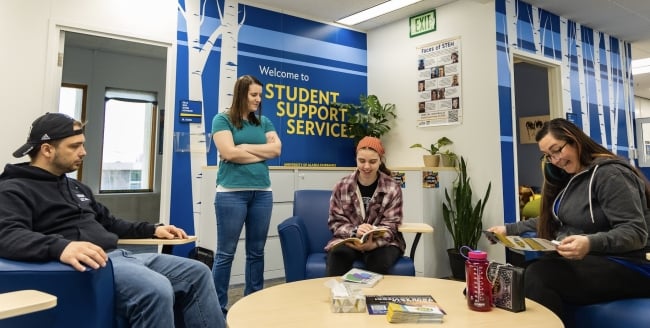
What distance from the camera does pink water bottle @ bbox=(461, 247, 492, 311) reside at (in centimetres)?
136

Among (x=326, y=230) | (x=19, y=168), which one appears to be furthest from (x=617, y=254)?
(x=19, y=168)

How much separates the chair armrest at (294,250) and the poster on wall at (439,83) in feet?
8.08

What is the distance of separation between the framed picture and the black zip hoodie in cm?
557

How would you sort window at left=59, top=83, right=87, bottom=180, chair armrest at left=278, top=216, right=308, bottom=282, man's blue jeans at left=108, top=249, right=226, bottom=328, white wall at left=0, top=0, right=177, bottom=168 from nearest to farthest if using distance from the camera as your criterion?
man's blue jeans at left=108, top=249, right=226, bottom=328, chair armrest at left=278, top=216, right=308, bottom=282, white wall at left=0, top=0, right=177, bottom=168, window at left=59, top=83, right=87, bottom=180

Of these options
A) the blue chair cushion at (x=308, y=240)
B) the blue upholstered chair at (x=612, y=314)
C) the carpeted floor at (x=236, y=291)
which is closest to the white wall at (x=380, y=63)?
the carpeted floor at (x=236, y=291)

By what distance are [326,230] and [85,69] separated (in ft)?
16.2

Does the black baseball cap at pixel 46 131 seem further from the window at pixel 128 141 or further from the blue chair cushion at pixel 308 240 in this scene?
the window at pixel 128 141

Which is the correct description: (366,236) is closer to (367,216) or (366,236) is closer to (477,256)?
(367,216)

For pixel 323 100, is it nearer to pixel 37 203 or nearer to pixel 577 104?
pixel 577 104

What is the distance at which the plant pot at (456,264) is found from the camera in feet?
12.2

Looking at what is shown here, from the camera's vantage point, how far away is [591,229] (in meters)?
1.75

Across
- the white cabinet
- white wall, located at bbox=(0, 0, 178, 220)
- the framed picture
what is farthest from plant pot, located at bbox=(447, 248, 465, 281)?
white wall, located at bbox=(0, 0, 178, 220)

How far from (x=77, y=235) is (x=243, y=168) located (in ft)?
3.31

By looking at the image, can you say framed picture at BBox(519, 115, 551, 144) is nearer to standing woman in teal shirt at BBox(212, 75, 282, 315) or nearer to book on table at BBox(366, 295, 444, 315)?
standing woman in teal shirt at BBox(212, 75, 282, 315)
